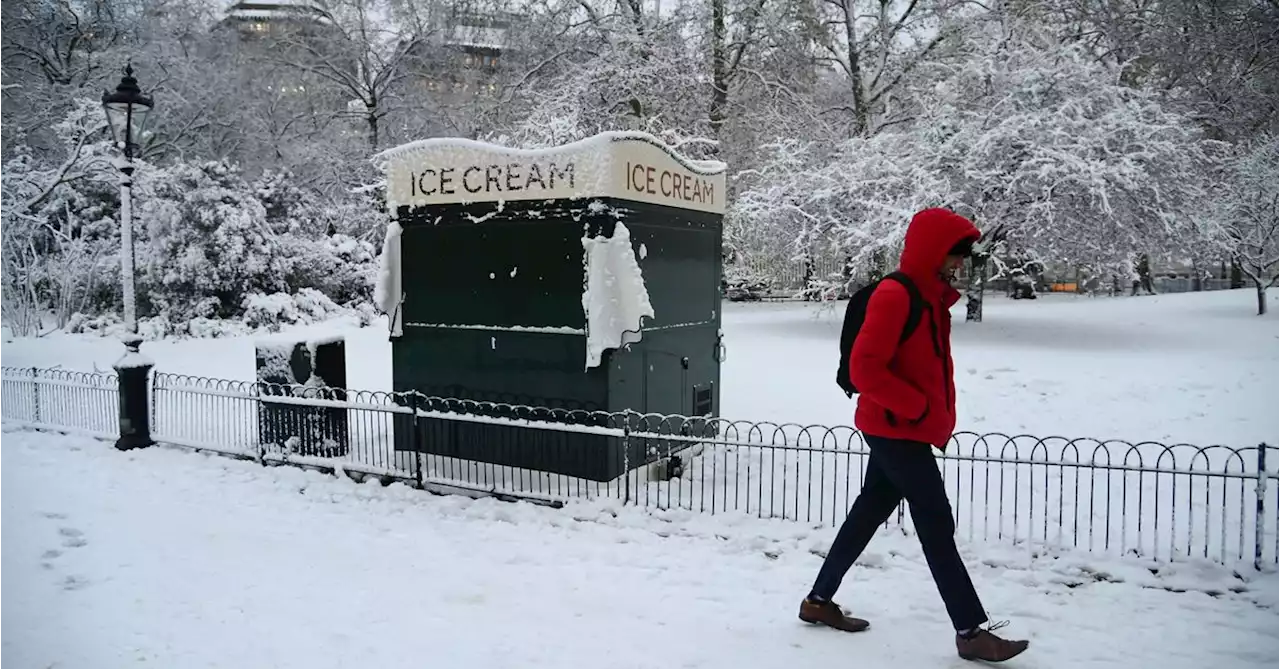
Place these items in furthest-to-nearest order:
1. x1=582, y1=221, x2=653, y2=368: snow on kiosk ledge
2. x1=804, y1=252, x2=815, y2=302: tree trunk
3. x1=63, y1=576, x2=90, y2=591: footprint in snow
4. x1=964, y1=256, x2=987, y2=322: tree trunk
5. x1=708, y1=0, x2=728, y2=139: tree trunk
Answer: x1=708, y1=0, x2=728, y2=139: tree trunk < x1=964, y1=256, x2=987, y2=322: tree trunk < x1=804, y1=252, x2=815, y2=302: tree trunk < x1=582, y1=221, x2=653, y2=368: snow on kiosk ledge < x1=63, y1=576, x2=90, y2=591: footprint in snow

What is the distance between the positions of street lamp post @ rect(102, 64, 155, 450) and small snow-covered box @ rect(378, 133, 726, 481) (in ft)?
9.96

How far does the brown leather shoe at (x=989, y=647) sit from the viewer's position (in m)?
4.17

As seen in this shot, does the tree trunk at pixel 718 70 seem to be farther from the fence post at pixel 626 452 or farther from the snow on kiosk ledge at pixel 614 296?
the fence post at pixel 626 452

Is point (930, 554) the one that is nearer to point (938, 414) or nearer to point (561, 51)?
point (938, 414)

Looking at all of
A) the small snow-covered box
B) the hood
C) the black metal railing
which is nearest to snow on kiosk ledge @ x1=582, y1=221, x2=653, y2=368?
the small snow-covered box

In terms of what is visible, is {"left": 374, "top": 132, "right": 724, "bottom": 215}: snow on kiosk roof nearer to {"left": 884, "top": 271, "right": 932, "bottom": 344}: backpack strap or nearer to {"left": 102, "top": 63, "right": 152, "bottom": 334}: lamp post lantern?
{"left": 102, "top": 63, "right": 152, "bottom": 334}: lamp post lantern

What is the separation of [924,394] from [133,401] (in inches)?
335

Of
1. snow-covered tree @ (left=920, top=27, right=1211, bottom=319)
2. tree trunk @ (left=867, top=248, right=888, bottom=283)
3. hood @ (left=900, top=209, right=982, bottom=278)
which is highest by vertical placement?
snow-covered tree @ (left=920, top=27, right=1211, bottom=319)

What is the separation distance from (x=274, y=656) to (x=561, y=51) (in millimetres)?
20931

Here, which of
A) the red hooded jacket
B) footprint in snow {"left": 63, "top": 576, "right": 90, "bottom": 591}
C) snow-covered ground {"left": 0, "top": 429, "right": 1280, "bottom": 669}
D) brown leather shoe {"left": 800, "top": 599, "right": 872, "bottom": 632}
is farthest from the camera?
footprint in snow {"left": 63, "top": 576, "right": 90, "bottom": 591}

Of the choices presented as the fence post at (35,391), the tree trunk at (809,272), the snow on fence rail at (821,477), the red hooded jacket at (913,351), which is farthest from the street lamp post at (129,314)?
the tree trunk at (809,272)

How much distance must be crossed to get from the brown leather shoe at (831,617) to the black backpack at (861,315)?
1124mm

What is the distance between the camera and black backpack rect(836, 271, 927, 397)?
165 inches

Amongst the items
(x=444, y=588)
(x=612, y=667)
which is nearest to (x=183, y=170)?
(x=444, y=588)
